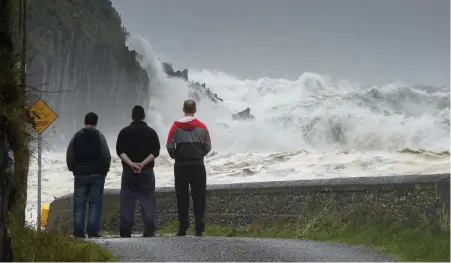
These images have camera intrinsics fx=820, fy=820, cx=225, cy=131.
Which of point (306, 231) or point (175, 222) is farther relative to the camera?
point (175, 222)

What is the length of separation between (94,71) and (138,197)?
261 ft

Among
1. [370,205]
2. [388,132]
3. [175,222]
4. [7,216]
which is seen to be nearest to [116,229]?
[175,222]

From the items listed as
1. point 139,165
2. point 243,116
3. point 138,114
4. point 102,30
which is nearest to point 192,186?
point 139,165

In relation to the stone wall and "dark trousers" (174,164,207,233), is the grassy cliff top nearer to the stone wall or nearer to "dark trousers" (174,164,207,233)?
the stone wall

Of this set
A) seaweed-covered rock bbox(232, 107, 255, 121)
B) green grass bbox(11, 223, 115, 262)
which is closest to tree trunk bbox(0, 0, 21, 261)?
green grass bbox(11, 223, 115, 262)

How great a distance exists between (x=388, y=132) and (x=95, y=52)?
3318 centimetres

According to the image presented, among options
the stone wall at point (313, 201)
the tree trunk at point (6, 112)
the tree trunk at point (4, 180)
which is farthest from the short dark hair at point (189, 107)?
the tree trunk at point (4, 180)

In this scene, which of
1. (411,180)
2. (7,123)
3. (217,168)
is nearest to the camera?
(7,123)

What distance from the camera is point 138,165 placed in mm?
10312

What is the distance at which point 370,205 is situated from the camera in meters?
10.2

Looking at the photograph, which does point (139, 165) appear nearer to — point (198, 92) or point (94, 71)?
point (94, 71)

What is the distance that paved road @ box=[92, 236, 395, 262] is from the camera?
7.28 m

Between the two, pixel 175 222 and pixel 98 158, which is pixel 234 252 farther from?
pixel 175 222

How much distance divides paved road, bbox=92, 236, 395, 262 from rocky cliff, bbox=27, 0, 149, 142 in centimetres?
6842
